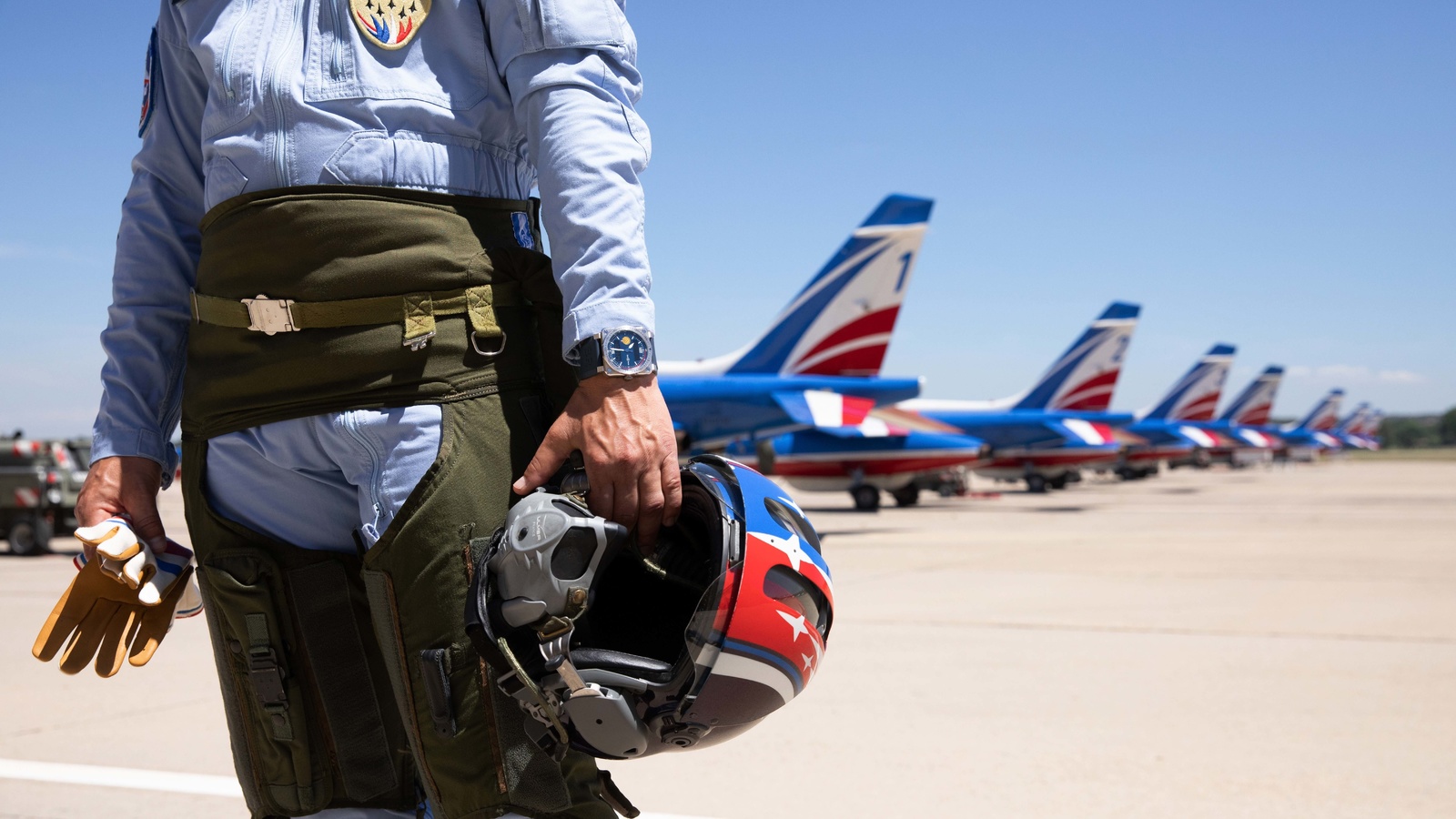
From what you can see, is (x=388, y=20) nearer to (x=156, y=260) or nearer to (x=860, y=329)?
(x=156, y=260)

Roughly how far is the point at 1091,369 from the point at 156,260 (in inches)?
1236

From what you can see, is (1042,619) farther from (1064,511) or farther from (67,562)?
(1064,511)

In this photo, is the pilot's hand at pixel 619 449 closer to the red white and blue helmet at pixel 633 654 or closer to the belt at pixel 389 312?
the red white and blue helmet at pixel 633 654

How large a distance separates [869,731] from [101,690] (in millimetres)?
3381

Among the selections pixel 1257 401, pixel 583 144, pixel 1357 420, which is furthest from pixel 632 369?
pixel 1357 420

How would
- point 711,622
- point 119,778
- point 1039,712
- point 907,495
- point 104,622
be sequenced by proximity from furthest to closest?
point 907,495, point 1039,712, point 119,778, point 104,622, point 711,622

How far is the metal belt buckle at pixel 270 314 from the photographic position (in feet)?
4.88

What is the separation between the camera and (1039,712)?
13.4 feet

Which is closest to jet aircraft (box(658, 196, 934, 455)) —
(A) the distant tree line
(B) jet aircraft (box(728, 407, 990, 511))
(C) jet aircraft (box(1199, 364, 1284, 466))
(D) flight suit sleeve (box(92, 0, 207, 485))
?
(B) jet aircraft (box(728, 407, 990, 511))

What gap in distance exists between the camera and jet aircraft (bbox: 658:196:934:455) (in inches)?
684

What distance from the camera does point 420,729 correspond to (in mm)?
1461

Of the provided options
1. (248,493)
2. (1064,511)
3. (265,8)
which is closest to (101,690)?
(248,493)

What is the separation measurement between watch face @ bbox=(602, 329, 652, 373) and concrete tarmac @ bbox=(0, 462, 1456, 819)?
6.24 feet

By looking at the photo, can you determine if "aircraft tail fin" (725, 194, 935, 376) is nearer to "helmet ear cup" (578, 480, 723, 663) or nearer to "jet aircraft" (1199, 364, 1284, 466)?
"helmet ear cup" (578, 480, 723, 663)
